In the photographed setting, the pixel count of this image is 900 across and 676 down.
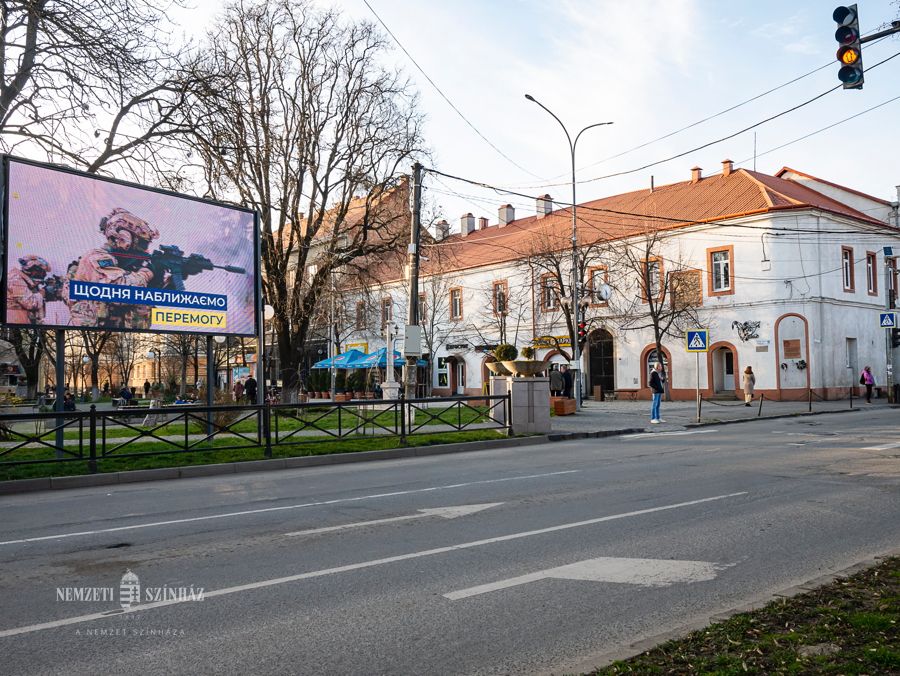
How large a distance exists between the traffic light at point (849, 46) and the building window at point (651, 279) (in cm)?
2662

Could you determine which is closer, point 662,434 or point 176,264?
point 176,264

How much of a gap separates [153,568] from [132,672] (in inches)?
91.9

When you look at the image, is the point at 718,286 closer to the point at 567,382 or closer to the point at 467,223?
the point at 567,382

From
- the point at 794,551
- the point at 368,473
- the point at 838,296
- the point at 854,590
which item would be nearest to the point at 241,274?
the point at 368,473

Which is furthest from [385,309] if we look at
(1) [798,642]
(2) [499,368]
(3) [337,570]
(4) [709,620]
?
(1) [798,642]

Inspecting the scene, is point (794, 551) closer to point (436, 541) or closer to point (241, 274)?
point (436, 541)

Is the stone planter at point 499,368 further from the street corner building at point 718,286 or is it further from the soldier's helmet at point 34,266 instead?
the soldier's helmet at point 34,266

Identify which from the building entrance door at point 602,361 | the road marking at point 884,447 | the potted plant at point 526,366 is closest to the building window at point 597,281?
the building entrance door at point 602,361

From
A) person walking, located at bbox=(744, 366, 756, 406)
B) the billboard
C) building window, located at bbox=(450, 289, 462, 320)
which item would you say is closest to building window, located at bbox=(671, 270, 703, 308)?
person walking, located at bbox=(744, 366, 756, 406)

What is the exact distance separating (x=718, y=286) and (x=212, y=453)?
29.1 meters

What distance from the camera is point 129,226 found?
1557cm

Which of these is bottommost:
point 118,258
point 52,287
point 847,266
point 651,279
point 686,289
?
point 52,287

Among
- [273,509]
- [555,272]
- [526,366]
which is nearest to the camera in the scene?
[273,509]

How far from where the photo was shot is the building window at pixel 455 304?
50969 millimetres
